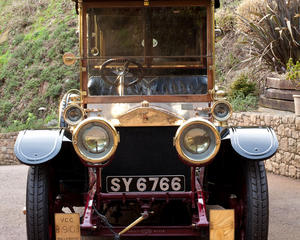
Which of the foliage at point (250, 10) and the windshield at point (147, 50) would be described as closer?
the windshield at point (147, 50)

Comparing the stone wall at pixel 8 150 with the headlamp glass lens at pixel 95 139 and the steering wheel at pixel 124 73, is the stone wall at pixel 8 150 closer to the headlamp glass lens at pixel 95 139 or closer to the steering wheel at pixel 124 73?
the steering wheel at pixel 124 73

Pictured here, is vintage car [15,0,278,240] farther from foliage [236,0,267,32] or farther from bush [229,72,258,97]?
foliage [236,0,267,32]

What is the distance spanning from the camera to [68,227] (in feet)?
8.96

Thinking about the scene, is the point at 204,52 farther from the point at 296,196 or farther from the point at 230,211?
the point at 296,196

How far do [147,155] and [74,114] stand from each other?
0.76m

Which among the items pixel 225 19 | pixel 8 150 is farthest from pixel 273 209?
pixel 8 150

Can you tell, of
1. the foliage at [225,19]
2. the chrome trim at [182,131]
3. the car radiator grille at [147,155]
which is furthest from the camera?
the foliage at [225,19]

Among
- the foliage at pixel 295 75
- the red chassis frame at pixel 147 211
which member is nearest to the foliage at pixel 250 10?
the foliage at pixel 295 75

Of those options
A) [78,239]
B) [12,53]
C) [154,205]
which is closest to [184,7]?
[154,205]

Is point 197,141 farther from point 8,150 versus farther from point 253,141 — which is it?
point 8,150

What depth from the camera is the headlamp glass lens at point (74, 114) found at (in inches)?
131

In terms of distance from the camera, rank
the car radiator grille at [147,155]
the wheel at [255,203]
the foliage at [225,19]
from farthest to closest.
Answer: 1. the foliage at [225,19]
2. the car radiator grille at [147,155]
3. the wheel at [255,203]

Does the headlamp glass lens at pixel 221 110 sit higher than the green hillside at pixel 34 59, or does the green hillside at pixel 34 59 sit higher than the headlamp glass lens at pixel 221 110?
the green hillside at pixel 34 59

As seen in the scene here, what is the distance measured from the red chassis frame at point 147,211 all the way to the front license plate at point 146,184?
0.30 ft
